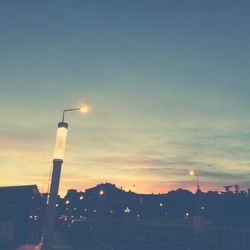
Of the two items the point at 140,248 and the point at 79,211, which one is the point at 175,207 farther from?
the point at 140,248

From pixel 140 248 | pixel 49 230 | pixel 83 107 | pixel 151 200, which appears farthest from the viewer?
pixel 151 200

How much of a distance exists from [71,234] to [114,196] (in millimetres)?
149655

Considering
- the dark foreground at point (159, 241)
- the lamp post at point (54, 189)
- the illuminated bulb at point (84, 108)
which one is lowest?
the dark foreground at point (159, 241)

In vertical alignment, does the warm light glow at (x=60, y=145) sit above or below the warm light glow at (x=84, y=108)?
below

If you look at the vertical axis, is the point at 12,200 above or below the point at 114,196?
below

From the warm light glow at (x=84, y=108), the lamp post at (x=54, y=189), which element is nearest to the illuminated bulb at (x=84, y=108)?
the warm light glow at (x=84, y=108)

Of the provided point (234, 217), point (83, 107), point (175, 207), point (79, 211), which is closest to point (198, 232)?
point (83, 107)

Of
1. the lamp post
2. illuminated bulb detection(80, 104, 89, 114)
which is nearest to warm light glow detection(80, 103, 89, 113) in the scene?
illuminated bulb detection(80, 104, 89, 114)

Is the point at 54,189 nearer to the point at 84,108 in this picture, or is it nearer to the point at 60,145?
the point at 60,145

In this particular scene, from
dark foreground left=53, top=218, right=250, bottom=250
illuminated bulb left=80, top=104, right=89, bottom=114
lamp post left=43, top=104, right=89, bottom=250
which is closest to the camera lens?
lamp post left=43, top=104, right=89, bottom=250

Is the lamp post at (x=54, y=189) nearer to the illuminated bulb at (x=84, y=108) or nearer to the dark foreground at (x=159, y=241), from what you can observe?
the illuminated bulb at (x=84, y=108)

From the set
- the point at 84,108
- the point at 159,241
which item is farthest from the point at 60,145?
the point at 159,241

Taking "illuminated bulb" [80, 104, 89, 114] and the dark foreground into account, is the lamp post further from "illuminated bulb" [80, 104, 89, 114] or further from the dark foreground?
the dark foreground

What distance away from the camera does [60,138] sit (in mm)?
6539
